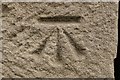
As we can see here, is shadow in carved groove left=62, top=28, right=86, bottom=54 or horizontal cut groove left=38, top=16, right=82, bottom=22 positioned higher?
horizontal cut groove left=38, top=16, right=82, bottom=22

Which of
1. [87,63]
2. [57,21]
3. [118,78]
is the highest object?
[57,21]

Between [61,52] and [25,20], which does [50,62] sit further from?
[25,20]

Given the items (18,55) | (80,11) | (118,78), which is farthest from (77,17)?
(118,78)

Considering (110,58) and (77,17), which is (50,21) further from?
(110,58)

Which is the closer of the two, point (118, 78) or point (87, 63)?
point (87, 63)

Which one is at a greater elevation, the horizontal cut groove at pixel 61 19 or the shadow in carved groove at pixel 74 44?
the horizontal cut groove at pixel 61 19

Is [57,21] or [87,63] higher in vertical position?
[57,21]
